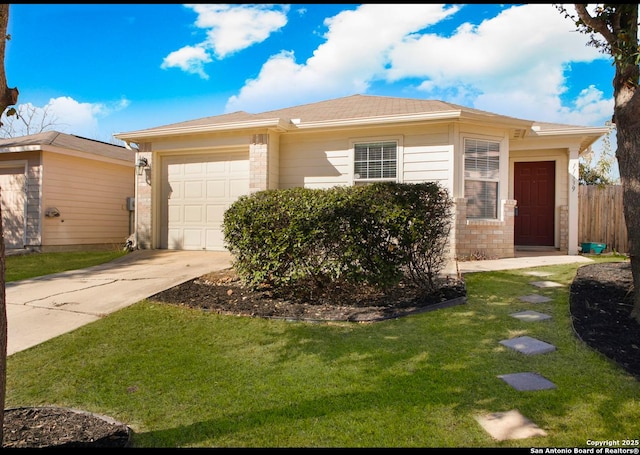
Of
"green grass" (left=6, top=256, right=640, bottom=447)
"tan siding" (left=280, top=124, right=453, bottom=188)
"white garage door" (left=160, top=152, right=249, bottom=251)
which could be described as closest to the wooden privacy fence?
"tan siding" (left=280, top=124, right=453, bottom=188)

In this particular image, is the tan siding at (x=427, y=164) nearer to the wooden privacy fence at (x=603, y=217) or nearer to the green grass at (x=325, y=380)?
the green grass at (x=325, y=380)

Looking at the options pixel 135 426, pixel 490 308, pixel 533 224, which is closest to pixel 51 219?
pixel 135 426

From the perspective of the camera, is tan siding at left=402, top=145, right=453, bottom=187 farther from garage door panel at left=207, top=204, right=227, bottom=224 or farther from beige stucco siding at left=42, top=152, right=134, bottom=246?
beige stucco siding at left=42, top=152, right=134, bottom=246

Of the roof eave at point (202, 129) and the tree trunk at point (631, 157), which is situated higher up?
the roof eave at point (202, 129)

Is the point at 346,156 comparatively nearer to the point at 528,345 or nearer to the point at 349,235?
the point at 349,235

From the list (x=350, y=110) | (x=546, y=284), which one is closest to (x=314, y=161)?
(x=350, y=110)

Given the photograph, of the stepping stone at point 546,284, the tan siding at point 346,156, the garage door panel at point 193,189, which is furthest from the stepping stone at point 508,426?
the garage door panel at point 193,189

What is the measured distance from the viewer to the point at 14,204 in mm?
11008

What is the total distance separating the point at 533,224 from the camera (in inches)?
401

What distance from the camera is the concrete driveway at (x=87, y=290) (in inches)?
174

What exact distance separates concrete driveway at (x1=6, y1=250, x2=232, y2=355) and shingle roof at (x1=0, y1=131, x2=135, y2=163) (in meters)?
4.87

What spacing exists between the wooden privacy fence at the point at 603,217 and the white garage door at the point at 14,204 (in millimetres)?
15366

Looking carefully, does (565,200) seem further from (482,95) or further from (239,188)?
(239,188)

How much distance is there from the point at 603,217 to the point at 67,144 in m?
15.1
